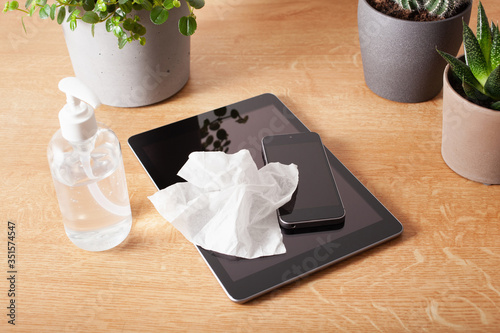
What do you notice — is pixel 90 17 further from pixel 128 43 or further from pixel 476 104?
pixel 476 104

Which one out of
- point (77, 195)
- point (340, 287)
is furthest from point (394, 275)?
point (77, 195)

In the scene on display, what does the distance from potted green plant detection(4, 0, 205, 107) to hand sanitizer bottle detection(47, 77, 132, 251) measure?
0.62ft

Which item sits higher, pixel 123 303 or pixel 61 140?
pixel 61 140

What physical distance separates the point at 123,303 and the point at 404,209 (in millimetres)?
381

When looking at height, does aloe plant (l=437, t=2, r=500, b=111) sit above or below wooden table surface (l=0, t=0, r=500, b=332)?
above

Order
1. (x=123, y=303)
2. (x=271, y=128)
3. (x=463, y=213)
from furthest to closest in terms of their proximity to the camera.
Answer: (x=271, y=128) < (x=463, y=213) < (x=123, y=303)

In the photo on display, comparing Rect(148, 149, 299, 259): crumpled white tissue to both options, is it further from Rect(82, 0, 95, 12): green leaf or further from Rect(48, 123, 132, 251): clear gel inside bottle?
Rect(82, 0, 95, 12): green leaf

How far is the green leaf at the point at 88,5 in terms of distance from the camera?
70cm

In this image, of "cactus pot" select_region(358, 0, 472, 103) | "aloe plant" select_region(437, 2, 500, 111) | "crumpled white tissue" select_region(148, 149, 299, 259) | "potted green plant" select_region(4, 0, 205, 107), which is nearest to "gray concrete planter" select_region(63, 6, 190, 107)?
"potted green plant" select_region(4, 0, 205, 107)

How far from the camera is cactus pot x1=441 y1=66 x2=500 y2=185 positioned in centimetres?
66

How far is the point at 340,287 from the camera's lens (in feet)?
1.98

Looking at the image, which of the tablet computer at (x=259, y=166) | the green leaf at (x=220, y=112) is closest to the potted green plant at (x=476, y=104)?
the tablet computer at (x=259, y=166)

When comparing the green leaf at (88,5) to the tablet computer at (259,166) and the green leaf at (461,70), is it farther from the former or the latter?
the green leaf at (461,70)

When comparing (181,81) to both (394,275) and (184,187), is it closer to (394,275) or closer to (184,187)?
(184,187)
